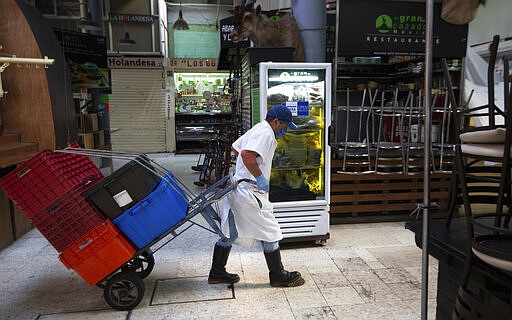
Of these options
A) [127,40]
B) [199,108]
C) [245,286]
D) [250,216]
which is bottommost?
[245,286]

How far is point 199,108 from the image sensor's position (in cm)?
1325

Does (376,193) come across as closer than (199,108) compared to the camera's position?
Yes

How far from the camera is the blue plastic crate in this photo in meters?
2.95

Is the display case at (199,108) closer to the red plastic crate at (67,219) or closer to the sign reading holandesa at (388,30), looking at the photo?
the sign reading holandesa at (388,30)

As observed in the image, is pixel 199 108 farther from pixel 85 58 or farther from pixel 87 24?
pixel 85 58

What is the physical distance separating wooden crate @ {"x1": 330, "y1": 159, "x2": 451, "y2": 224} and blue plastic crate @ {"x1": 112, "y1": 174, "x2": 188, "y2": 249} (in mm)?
2619

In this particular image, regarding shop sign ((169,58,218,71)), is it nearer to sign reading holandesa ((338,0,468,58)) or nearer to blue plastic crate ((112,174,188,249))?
sign reading holandesa ((338,0,468,58))

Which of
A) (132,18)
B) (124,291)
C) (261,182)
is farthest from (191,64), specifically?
(124,291)

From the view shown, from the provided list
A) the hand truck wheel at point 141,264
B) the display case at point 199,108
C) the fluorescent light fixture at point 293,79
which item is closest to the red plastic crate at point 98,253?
the hand truck wheel at point 141,264

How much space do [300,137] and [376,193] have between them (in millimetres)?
1581

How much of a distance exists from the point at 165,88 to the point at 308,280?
34.4ft

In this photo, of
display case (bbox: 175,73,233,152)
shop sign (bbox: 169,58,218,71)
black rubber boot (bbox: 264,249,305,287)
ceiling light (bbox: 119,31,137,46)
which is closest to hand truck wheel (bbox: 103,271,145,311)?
black rubber boot (bbox: 264,249,305,287)

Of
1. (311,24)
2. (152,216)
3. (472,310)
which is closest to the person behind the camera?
(472,310)

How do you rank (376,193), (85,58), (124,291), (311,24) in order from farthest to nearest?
(85,58) < (376,193) < (311,24) < (124,291)
